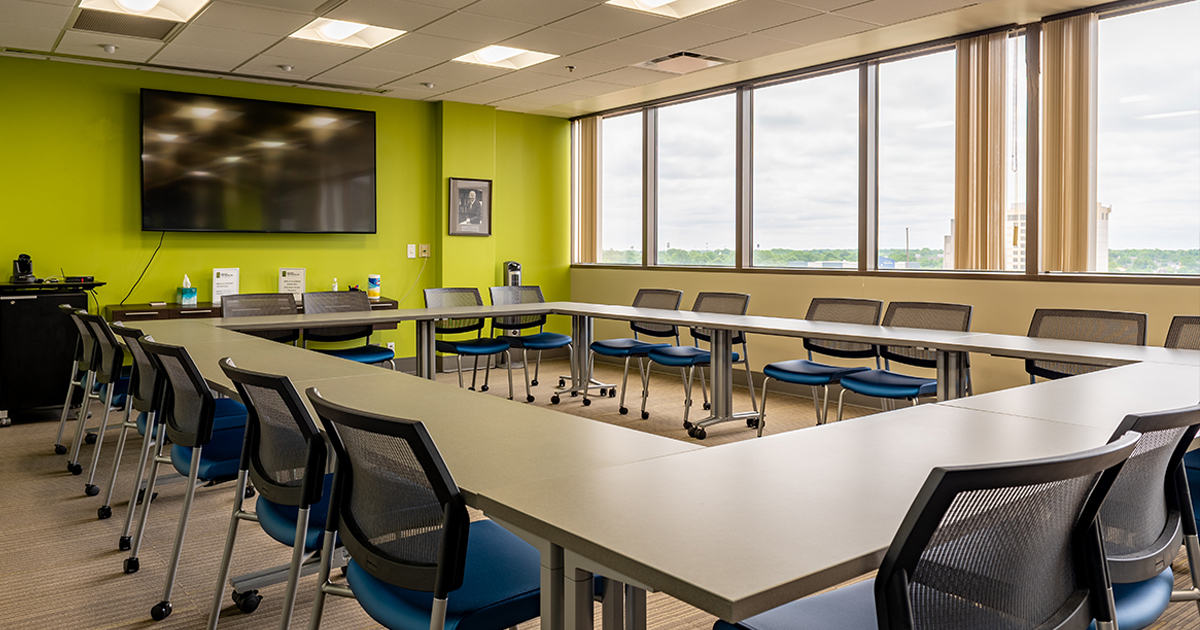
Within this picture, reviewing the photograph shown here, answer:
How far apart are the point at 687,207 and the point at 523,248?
2.00 m

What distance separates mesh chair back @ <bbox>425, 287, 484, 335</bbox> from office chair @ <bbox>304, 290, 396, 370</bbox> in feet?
1.63

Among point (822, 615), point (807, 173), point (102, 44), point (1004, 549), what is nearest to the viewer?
point (1004, 549)

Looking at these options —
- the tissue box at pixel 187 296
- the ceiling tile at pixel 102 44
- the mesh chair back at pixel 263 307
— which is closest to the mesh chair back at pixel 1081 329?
the mesh chair back at pixel 263 307

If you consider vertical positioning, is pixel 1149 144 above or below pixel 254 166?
below

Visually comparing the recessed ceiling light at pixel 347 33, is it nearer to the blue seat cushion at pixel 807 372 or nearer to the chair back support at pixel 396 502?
the blue seat cushion at pixel 807 372

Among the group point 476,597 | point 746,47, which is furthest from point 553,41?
point 476,597

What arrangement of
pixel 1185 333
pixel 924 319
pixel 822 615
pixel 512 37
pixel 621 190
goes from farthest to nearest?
pixel 621 190 → pixel 512 37 → pixel 924 319 → pixel 1185 333 → pixel 822 615

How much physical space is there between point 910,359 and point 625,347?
7.54 ft

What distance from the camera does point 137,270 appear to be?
669 cm

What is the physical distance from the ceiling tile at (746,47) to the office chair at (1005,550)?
4767 millimetres

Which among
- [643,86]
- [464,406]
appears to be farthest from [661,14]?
[464,406]

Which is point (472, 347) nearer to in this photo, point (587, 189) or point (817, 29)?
point (587, 189)

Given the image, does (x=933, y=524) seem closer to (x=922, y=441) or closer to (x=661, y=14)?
(x=922, y=441)

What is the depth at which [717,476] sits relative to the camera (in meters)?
1.70
